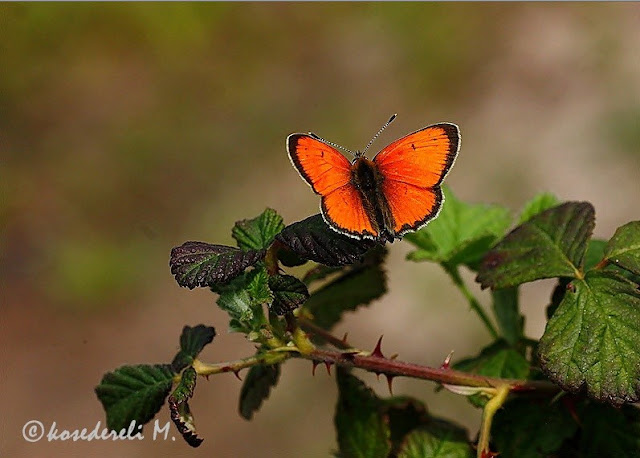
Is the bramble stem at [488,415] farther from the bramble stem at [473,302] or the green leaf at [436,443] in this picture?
the bramble stem at [473,302]

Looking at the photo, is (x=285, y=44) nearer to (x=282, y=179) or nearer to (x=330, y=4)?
(x=330, y=4)

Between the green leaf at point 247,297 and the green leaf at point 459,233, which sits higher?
the green leaf at point 459,233

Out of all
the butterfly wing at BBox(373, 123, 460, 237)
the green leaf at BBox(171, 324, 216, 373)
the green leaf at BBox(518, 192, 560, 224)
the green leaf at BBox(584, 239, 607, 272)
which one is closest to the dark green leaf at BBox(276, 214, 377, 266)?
the butterfly wing at BBox(373, 123, 460, 237)

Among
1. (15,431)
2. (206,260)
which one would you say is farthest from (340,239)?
(15,431)

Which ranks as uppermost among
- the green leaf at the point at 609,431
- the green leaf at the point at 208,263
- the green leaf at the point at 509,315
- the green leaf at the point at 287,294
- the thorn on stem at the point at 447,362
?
the green leaf at the point at 208,263

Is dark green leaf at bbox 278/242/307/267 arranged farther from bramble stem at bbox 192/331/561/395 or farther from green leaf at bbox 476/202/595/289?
green leaf at bbox 476/202/595/289

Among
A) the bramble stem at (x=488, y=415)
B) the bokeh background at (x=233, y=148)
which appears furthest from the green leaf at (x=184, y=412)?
the bokeh background at (x=233, y=148)
